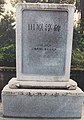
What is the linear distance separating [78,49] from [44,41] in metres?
3.52

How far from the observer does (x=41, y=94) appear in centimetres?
478

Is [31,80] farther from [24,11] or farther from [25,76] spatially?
[24,11]

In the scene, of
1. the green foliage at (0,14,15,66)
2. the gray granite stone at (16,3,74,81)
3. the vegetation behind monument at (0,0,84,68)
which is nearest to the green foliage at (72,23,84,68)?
the vegetation behind monument at (0,0,84,68)

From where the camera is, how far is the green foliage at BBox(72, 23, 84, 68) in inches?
307

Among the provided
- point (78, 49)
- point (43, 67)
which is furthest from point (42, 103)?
point (78, 49)

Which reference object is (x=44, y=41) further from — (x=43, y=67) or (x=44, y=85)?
(x=44, y=85)

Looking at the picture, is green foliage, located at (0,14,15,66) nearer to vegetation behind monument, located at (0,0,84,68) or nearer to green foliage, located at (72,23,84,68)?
vegetation behind monument, located at (0,0,84,68)

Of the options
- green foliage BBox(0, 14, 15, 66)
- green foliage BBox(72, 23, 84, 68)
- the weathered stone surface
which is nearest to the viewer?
the weathered stone surface

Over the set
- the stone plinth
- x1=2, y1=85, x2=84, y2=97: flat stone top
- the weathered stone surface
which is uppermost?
the weathered stone surface

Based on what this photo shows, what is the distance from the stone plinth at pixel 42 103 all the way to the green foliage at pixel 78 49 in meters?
2.95

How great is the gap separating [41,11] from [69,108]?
1734 millimetres

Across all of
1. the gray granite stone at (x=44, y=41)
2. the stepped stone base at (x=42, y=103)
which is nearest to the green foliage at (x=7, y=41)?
the gray granite stone at (x=44, y=41)

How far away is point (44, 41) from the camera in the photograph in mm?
4934

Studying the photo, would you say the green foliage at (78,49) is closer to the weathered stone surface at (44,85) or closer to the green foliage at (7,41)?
the green foliage at (7,41)
